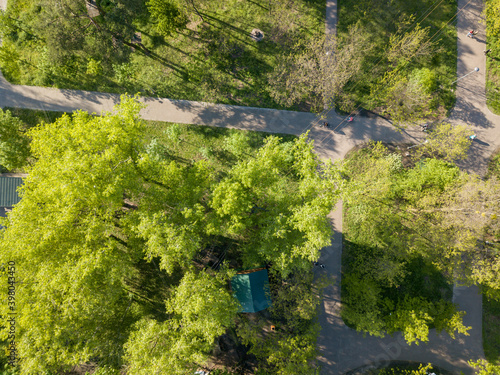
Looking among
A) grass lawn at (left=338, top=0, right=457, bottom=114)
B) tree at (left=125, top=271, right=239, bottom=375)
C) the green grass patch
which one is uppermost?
grass lawn at (left=338, top=0, right=457, bottom=114)

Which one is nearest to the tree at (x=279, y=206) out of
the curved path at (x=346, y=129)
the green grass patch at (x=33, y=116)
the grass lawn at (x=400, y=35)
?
the curved path at (x=346, y=129)

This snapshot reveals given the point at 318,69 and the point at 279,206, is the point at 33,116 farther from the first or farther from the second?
the point at 318,69

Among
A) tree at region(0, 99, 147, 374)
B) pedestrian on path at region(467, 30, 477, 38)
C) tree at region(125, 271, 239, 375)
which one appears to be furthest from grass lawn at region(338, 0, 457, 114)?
tree at region(125, 271, 239, 375)

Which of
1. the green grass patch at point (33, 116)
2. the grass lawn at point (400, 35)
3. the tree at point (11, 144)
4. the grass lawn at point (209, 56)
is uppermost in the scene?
the grass lawn at point (400, 35)

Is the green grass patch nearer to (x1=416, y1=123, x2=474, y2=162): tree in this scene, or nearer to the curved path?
the curved path

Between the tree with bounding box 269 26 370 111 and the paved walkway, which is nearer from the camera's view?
the tree with bounding box 269 26 370 111

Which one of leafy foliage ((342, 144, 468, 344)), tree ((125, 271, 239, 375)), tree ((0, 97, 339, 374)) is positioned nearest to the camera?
tree ((0, 97, 339, 374))

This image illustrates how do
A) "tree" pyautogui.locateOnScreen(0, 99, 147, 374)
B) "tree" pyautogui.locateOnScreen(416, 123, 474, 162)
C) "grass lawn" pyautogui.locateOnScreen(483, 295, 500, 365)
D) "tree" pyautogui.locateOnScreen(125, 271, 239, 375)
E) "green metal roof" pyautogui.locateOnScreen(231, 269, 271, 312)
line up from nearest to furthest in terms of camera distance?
"tree" pyautogui.locateOnScreen(0, 99, 147, 374) → "tree" pyautogui.locateOnScreen(125, 271, 239, 375) → "green metal roof" pyautogui.locateOnScreen(231, 269, 271, 312) → "tree" pyautogui.locateOnScreen(416, 123, 474, 162) → "grass lawn" pyautogui.locateOnScreen(483, 295, 500, 365)

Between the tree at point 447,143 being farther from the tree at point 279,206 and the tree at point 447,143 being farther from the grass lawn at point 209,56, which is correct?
the grass lawn at point 209,56
